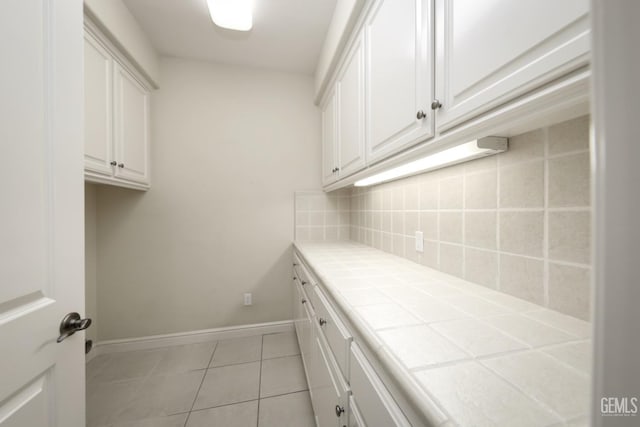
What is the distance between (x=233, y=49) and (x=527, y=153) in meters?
2.11

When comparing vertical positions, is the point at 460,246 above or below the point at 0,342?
above

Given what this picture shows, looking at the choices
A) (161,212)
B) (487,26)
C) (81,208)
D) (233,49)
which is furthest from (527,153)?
(161,212)

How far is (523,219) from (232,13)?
1882 millimetres

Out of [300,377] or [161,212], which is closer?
[300,377]

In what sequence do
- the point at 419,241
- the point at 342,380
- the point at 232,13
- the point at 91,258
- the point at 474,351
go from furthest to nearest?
the point at 91,258 → the point at 232,13 → the point at 419,241 → the point at 342,380 → the point at 474,351

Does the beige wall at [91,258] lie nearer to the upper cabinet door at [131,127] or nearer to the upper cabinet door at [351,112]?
the upper cabinet door at [131,127]

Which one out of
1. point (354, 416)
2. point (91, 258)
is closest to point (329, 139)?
point (354, 416)

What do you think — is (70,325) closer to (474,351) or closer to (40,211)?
(40,211)

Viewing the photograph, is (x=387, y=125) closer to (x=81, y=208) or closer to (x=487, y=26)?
(x=487, y=26)

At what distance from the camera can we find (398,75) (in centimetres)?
91

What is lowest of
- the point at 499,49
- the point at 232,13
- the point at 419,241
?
the point at 419,241

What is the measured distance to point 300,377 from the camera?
1.65 m

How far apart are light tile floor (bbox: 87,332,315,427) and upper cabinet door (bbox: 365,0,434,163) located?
4.92 feet

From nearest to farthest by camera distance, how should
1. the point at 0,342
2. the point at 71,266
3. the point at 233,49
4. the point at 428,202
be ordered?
the point at 0,342 < the point at 71,266 < the point at 428,202 < the point at 233,49
